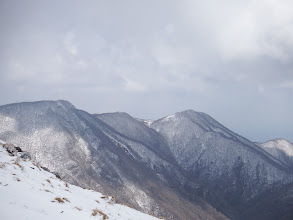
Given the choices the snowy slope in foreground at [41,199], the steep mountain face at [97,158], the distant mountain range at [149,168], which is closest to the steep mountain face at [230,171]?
the distant mountain range at [149,168]

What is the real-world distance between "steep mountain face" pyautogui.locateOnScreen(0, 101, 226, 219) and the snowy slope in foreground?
84182 millimetres

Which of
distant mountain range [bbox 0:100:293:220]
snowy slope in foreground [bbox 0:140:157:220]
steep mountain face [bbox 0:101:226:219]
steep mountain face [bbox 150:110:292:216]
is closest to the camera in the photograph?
snowy slope in foreground [bbox 0:140:157:220]

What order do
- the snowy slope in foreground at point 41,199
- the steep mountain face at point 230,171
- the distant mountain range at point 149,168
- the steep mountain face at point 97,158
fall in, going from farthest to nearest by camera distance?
the steep mountain face at point 230,171
the distant mountain range at point 149,168
the steep mountain face at point 97,158
the snowy slope in foreground at point 41,199

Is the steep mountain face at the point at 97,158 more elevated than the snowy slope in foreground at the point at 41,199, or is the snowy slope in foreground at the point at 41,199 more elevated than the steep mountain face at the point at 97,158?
the snowy slope in foreground at the point at 41,199

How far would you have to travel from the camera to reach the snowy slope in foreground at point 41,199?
53.0 ft

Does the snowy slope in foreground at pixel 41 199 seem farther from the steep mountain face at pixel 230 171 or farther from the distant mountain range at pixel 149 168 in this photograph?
the steep mountain face at pixel 230 171

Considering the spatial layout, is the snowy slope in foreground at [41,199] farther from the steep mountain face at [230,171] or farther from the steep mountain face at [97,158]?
the steep mountain face at [230,171]

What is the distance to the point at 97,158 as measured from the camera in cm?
13525

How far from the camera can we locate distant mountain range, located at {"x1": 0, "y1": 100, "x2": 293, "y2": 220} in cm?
12081

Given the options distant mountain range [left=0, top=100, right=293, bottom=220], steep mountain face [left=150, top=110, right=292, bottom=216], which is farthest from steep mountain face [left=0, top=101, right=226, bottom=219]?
steep mountain face [left=150, top=110, right=292, bottom=216]

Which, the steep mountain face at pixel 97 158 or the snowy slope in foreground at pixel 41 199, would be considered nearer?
the snowy slope in foreground at pixel 41 199

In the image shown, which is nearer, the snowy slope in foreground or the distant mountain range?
the snowy slope in foreground

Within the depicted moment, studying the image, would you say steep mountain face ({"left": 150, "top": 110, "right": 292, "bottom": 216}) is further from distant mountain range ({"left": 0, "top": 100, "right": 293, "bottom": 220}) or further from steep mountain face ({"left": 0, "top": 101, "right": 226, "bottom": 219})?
steep mountain face ({"left": 0, "top": 101, "right": 226, "bottom": 219})

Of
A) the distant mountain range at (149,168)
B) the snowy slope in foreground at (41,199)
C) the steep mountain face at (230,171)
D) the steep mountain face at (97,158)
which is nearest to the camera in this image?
the snowy slope in foreground at (41,199)
